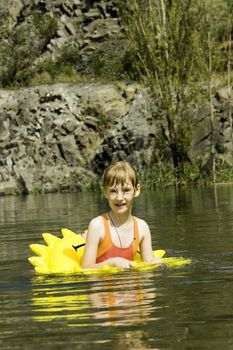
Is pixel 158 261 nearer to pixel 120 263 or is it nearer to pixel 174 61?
pixel 120 263

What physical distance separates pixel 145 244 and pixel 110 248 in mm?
356

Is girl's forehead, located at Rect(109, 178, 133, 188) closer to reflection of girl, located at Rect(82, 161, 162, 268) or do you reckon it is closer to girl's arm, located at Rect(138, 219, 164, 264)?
reflection of girl, located at Rect(82, 161, 162, 268)

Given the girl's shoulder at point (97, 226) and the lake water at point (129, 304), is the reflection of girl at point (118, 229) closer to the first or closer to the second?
the girl's shoulder at point (97, 226)

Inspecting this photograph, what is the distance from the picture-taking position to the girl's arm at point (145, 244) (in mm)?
9305

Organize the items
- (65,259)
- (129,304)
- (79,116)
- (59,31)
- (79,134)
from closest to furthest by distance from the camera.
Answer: (129,304), (65,259), (79,134), (79,116), (59,31)

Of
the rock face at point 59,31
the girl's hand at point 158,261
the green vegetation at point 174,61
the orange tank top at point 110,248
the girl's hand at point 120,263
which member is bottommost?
the girl's hand at point 158,261

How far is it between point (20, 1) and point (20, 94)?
10.5m

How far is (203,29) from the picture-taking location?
123 ft

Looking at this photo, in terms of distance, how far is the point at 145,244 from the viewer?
936 cm

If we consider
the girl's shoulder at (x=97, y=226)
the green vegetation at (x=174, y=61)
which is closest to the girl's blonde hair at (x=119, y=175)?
the girl's shoulder at (x=97, y=226)

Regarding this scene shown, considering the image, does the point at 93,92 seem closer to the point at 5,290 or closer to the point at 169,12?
the point at 169,12

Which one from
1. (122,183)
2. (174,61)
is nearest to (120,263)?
(122,183)

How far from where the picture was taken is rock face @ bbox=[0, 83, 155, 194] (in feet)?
121

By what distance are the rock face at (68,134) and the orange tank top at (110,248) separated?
2619 cm
